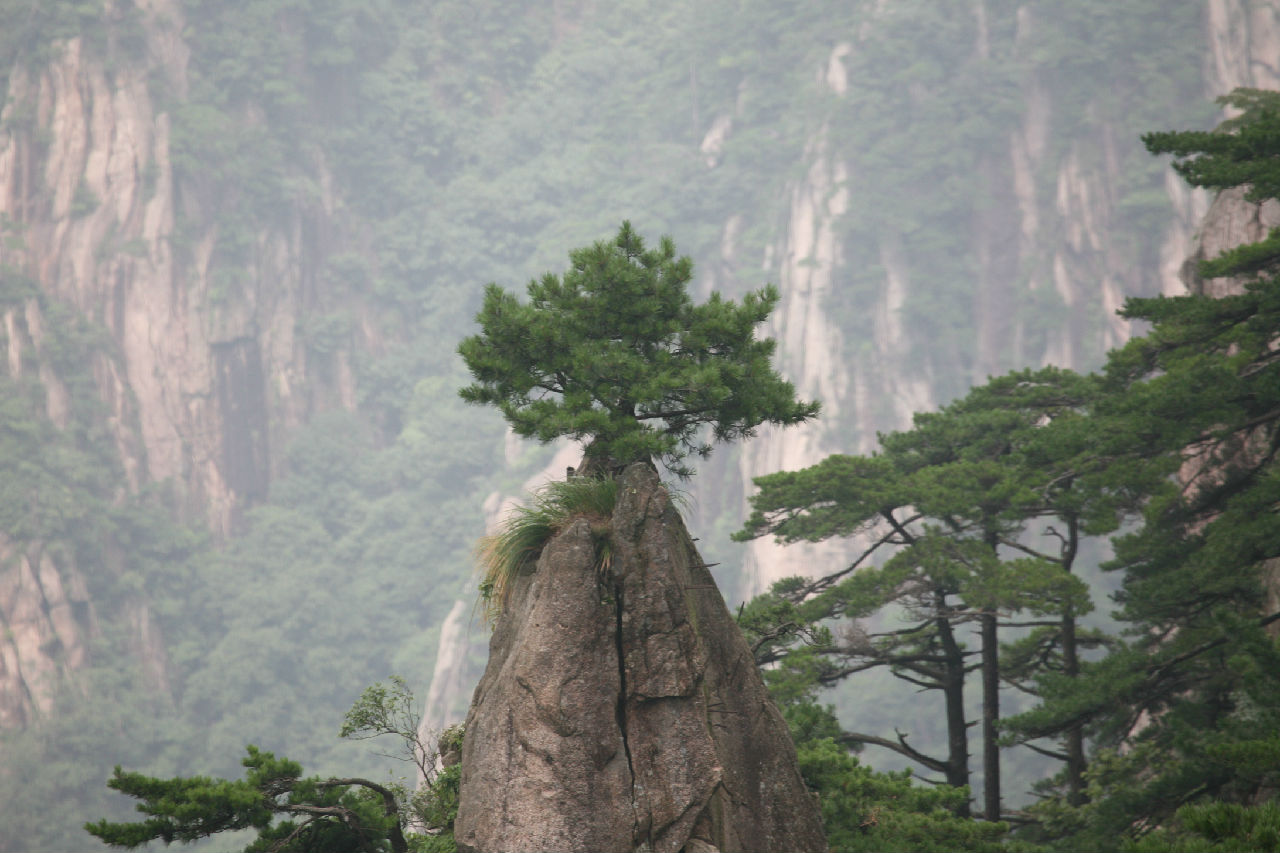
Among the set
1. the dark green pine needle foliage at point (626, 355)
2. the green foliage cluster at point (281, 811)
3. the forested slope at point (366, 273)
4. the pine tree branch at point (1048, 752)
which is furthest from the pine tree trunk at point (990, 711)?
the forested slope at point (366, 273)

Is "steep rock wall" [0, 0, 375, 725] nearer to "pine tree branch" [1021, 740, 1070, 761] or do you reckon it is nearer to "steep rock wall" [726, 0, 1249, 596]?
"steep rock wall" [726, 0, 1249, 596]

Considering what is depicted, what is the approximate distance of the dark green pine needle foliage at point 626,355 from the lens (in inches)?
332

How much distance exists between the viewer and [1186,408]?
12.1 meters

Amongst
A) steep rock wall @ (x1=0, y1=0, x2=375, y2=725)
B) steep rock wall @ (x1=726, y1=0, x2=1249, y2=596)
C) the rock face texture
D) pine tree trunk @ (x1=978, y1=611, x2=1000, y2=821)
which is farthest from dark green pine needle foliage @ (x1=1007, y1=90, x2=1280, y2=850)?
steep rock wall @ (x1=0, y1=0, x2=375, y2=725)

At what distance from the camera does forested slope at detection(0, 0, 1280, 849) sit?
59062 millimetres

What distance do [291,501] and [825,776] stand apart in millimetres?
70595

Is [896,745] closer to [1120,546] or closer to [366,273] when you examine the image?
[1120,546]

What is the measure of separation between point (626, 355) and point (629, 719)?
111 inches

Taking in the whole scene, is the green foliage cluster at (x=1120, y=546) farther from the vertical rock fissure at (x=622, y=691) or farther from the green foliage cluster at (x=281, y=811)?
the green foliage cluster at (x=281, y=811)

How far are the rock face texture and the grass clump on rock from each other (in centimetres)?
25

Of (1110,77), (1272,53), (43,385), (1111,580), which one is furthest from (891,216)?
(43,385)

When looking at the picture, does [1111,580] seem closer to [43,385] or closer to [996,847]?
[996,847]

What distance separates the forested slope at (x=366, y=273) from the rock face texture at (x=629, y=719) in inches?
1781

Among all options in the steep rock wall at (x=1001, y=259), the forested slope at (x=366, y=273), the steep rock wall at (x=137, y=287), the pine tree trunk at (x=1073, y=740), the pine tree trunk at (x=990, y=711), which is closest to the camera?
the pine tree trunk at (x=990, y=711)
